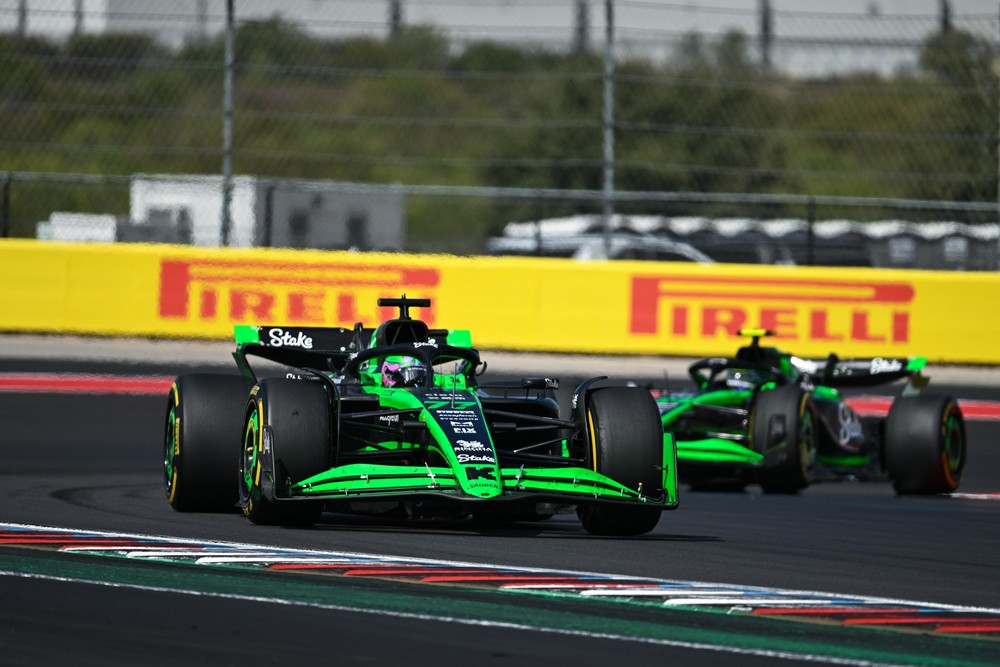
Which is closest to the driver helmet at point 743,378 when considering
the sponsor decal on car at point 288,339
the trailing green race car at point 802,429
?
the trailing green race car at point 802,429

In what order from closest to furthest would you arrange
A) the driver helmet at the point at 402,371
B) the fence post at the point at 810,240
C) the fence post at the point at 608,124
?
1. the driver helmet at the point at 402,371
2. the fence post at the point at 608,124
3. the fence post at the point at 810,240

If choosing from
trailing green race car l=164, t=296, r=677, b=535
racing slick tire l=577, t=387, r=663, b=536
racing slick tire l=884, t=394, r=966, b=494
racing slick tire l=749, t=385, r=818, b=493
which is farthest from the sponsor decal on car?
racing slick tire l=884, t=394, r=966, b=494

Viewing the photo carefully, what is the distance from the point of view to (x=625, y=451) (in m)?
9.46

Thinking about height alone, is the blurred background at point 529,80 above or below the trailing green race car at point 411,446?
above

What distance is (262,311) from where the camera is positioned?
69.7 ft

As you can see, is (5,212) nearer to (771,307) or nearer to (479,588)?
(771,307)

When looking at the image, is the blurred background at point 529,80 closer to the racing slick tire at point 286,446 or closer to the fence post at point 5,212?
the fence post at point 5,212

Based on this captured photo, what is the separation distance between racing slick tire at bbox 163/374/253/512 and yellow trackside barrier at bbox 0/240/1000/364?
11.0m

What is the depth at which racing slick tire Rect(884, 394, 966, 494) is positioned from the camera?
13664mm

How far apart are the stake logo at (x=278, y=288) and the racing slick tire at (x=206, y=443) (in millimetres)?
11052

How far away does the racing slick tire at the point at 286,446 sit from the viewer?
9078 millimetres

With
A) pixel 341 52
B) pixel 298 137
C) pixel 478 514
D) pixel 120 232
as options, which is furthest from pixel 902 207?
pixel 298 137

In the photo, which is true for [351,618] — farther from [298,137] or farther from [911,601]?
[298,137]

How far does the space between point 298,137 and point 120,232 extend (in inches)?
729
